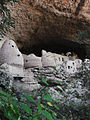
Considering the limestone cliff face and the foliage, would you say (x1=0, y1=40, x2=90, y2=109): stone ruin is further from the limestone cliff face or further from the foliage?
the limestone cliff face

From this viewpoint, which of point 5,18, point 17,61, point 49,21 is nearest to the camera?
point 5,18

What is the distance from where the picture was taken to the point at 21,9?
6070mm

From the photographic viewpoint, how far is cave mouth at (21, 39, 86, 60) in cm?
791

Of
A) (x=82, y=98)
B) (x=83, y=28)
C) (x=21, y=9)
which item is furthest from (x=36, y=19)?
(x=82, y=98)

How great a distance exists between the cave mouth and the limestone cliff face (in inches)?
3.7

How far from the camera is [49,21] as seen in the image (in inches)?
266

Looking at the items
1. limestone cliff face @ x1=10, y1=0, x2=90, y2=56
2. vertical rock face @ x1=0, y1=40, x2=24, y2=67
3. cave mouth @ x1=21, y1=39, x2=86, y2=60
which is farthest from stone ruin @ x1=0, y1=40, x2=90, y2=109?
cave mouth @ x1=21, y1=39, x2=86, y2=60

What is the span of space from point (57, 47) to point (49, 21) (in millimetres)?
1992

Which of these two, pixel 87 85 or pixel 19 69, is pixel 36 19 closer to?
pixel 19 69

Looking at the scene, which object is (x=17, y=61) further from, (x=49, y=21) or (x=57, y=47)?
(x=57, y=47)

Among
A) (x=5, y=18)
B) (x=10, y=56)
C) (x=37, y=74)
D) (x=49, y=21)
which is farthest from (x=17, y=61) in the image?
(x=49, y=21)

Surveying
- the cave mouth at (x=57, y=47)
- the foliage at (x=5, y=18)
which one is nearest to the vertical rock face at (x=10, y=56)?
the foliage at (x=5, y=18)

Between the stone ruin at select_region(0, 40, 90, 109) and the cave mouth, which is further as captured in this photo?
the cave mouth

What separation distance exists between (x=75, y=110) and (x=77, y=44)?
527 centimetres
